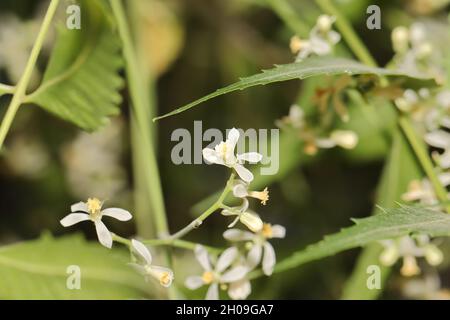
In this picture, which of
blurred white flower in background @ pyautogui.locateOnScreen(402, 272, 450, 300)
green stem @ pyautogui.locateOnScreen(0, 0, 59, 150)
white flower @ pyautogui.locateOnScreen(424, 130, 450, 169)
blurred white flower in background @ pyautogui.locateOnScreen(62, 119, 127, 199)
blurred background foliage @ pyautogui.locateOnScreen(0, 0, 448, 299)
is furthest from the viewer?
blurred white flower in background @ pyautogui.locateOnScreen(62, 119, 127, 199)

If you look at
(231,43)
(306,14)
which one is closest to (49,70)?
(306,14)

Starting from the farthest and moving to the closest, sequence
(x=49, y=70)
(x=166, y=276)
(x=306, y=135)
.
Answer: (x=306, y=135), (x=49, y=70), (x=166, y=276)

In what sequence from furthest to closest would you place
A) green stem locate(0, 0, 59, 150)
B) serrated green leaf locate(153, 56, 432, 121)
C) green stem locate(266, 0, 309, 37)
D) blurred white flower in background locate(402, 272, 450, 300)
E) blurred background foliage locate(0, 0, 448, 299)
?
blurred background foliage locate(0, 0, 448, 299) → blurred white flower in background locate(402, 272, 450, 300) → green stem locate(266, 0, 309, 37) → green stem locate(0, 0, 59, 150) → serrated green leaf locate(153, 56, 432, 121)

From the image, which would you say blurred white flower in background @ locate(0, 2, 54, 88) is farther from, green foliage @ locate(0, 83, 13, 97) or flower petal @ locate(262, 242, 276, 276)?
flower petal @ locate(262, 242, 276, 276)

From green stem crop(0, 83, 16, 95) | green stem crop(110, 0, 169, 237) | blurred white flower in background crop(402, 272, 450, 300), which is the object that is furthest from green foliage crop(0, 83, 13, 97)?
blurred white flower in background crop(402, 272, 450, 300)
